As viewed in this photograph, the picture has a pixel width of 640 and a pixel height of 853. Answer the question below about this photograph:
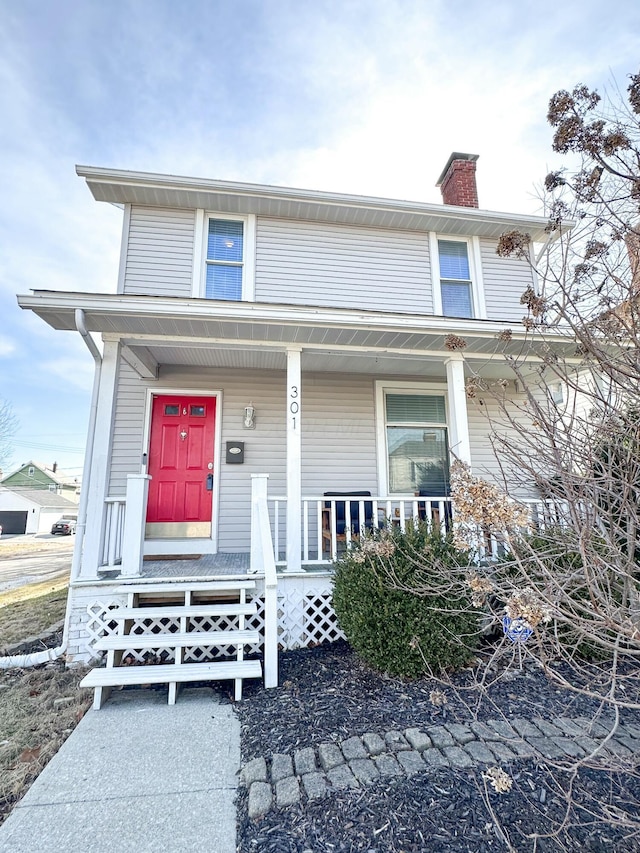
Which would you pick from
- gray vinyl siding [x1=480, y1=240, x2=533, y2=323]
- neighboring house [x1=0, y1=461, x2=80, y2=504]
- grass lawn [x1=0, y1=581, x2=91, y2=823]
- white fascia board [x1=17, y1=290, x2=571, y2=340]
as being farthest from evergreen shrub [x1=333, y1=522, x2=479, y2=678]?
neighboring house [x1=0, y1=461, x2=80, y2=504]

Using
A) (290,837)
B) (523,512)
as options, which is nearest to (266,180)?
(523,512)

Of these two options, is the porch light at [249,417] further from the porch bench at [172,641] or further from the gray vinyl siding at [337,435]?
the porch bench at [172,641]

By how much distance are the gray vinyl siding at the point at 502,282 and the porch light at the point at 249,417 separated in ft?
13.5

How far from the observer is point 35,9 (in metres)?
6.30

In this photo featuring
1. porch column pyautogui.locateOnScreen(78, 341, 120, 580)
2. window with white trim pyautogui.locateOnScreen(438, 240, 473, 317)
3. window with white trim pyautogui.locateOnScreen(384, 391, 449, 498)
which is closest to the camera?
porch column pyautogui.locateOnScreen(78, 341, 120, 580)

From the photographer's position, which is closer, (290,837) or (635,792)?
(290,837)

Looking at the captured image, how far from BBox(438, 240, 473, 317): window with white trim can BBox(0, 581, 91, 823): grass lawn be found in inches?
260

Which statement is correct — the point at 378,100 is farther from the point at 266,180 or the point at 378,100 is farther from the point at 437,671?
the point at 437,671

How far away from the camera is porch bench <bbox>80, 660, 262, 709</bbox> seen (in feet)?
10.0

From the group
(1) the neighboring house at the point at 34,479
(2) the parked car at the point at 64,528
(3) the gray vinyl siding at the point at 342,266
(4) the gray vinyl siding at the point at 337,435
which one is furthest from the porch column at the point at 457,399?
(1) the neighboring house at the point at 34,479

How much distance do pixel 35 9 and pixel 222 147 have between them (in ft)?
10.1

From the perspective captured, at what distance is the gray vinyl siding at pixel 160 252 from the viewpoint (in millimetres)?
5945

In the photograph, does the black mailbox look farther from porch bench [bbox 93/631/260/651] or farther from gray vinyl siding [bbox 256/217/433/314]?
porch bench [bbox 93/631/260/651]

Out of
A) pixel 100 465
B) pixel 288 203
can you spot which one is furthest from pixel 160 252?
pixel 100 465
